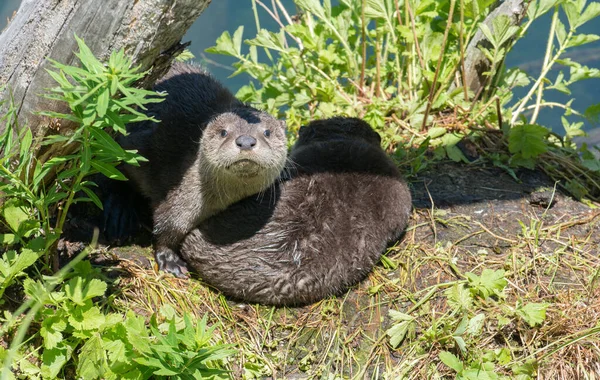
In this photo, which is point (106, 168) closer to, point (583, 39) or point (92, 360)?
point (92, 360)

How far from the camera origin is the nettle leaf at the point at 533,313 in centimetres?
327

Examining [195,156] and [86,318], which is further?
[195,156]

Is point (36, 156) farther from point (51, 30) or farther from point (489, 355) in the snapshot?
point (489, 355)

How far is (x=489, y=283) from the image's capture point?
3475mm

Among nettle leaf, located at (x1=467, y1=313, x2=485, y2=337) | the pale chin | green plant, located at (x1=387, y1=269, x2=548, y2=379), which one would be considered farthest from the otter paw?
nettle leaf, located at (x1=467, y1=313, x2=485, y2=337)

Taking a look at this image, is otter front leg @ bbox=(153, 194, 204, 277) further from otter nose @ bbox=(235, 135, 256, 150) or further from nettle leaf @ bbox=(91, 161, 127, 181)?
nettle leaf @ bbox=(91, 161, 127, 181)

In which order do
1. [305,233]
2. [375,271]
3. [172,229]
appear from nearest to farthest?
1. [305,233]
2. [172,229]
3. [375,271]

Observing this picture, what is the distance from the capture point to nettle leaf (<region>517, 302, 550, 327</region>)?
10.7 feet

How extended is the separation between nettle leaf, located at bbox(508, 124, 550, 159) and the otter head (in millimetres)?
1641

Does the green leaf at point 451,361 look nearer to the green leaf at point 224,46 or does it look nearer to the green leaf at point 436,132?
the green leaf at point 436,132

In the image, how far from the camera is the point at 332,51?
203 inches

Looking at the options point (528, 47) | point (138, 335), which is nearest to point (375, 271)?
point (138, 335)

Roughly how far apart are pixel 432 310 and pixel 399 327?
0.22 metres

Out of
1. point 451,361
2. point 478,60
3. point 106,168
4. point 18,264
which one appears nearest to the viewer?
point 106,168
